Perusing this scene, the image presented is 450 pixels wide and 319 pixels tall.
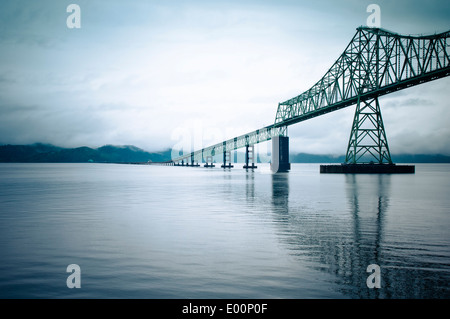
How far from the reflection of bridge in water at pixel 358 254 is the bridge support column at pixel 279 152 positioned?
89.9 meters

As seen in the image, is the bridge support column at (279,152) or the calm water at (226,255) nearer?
the calm water at (226,255)

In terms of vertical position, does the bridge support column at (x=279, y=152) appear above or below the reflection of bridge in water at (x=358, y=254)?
above

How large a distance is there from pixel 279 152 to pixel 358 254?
321 ft

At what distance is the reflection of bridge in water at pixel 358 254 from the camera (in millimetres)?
7273

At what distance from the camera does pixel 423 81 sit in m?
62.2

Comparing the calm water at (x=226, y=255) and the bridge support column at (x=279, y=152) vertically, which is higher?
the bridge support column at (x=279, y=152)

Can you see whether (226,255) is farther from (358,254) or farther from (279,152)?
(279,152)

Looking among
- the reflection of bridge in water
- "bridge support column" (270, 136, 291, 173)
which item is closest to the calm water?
the reflection of bridge in water

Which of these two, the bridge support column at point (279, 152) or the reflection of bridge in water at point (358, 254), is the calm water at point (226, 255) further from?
the bridge support column at point (279, 152)

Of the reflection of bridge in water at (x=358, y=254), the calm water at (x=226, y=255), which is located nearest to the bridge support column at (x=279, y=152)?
the calm water at (x=226, y=255)

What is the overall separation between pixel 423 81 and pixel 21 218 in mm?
61896

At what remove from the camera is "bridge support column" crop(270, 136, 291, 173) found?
107 meters

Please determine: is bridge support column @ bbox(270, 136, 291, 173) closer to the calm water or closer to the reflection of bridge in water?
the calm water
